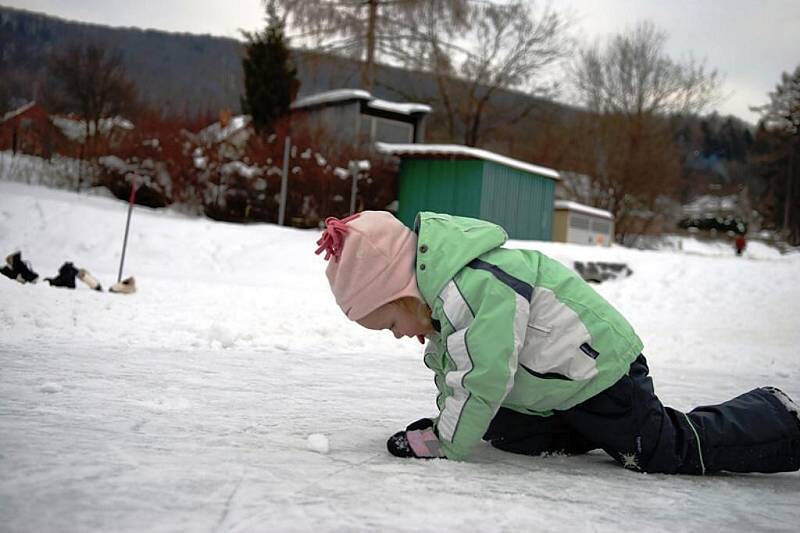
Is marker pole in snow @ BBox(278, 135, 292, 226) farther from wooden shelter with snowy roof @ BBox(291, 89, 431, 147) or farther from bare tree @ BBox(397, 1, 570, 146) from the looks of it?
bare tree @ BBox(397, 1, 570, 146)

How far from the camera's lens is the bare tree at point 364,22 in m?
19.6

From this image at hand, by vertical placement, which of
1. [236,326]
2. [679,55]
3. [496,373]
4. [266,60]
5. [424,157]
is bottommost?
[236,326]

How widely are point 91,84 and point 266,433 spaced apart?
17.0 meters

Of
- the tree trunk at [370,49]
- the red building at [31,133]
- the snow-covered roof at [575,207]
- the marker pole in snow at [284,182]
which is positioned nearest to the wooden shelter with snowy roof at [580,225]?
the snow-covered roof at [575,207]

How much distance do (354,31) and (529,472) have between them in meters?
19.8

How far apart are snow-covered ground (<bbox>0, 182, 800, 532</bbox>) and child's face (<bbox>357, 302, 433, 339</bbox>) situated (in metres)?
0.35

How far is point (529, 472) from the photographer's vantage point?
5.97ft

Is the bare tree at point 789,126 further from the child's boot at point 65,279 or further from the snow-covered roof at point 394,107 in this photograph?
the child's boot at point 65,279

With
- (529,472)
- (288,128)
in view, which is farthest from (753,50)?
(288,128)

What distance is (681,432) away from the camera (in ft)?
6.37

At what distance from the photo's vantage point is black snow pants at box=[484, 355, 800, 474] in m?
1.92

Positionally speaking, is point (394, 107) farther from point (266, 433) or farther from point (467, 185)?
point (266, 433)

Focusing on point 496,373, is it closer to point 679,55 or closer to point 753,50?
point 753,50

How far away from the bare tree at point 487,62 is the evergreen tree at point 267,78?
524 cm
